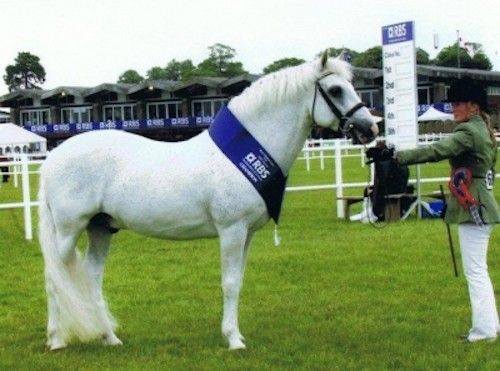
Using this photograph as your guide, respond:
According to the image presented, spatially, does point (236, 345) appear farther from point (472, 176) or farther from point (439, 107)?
point (439, 107)

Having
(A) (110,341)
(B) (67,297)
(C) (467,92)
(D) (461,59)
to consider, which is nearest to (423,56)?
(D) (461,59)

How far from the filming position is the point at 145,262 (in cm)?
1003

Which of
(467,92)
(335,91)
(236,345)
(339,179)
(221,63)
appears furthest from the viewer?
(221,63)

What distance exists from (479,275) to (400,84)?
794 cm

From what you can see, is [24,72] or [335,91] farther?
[24,72]

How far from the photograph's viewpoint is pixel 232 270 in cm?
561

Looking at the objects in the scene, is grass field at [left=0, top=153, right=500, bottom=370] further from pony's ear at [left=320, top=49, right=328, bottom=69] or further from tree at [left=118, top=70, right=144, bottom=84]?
tree at [left=118, top=70, right=144, bottom=84]

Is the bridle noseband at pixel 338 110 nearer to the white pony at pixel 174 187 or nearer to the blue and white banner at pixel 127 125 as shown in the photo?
the white pony at pixel 174 187

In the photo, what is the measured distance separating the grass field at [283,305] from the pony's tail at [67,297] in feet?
0.51

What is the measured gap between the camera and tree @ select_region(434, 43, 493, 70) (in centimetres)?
9325

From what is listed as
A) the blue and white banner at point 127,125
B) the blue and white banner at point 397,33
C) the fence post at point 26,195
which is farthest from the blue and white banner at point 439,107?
the fence post at point 26,195

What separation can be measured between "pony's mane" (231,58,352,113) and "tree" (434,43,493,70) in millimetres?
89659

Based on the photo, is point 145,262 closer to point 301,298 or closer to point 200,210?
point 301,298

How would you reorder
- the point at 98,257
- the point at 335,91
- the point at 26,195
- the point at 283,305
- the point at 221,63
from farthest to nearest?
the point at 221,63
the point at 26,195
the point at 283,305
the point at 98,257
the point at 335,91
